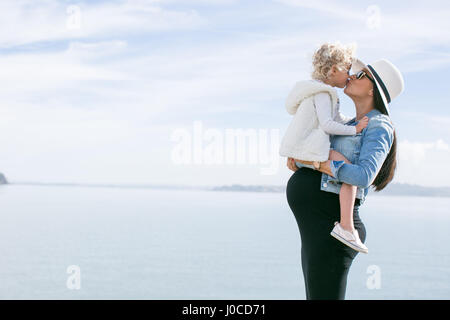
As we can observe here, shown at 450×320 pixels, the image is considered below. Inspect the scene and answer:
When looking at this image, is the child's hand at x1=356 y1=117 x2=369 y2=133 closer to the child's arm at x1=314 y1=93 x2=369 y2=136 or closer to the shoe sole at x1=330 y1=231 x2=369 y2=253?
the child's arm at x1=314 y1=93 x2=369 y2=136

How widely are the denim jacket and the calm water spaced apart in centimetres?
4399

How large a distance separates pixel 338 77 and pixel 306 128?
0.88ft

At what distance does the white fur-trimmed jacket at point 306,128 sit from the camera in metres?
2.29

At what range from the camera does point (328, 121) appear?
2.32 metres

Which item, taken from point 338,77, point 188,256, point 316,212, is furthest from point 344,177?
point 188,256

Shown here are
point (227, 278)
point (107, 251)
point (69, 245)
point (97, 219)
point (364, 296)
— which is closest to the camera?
point (364, 296)

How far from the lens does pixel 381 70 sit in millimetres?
2352

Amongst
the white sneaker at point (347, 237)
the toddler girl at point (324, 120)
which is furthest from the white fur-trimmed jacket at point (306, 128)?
the white sneaker at point (347, 237)

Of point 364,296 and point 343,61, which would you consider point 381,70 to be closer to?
point 343,61
